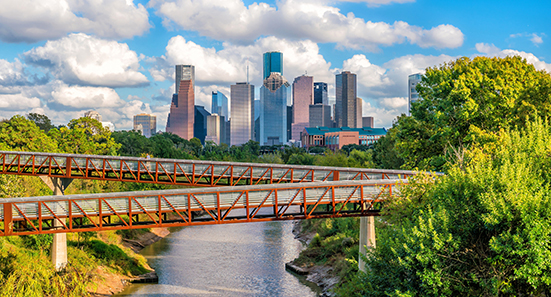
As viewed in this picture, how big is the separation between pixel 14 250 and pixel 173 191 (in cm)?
1684

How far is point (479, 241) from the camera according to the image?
→ 22203 mm

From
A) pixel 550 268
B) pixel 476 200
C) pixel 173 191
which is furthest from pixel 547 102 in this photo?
pixel 173 191

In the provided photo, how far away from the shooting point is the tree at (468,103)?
38.7 metres

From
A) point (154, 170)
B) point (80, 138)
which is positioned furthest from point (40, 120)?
point (154, 170)

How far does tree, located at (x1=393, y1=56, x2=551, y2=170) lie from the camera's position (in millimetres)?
38688

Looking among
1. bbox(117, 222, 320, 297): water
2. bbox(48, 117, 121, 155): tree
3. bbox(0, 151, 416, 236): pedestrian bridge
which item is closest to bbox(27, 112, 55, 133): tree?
bbox(48, 117, 121, 155): tree

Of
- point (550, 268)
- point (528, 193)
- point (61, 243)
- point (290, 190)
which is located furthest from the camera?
point (61, 243)

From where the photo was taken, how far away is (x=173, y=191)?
98.1 ft

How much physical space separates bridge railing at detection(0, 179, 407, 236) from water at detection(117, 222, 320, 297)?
10616 millimetres

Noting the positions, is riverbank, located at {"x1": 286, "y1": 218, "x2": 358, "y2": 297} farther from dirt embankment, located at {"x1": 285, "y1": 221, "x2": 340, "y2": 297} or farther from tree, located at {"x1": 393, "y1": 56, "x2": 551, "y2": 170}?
tree, located at {"x1": 393, "y1": 56, "x2": 551, "y2": 170}

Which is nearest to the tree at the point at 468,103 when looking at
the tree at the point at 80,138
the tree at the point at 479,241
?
the tree at the point at 479,241

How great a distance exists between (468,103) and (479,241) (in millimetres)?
19936

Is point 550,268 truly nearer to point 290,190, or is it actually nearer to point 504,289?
point 504,289

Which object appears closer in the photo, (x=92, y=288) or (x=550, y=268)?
(x=550, y=268)
